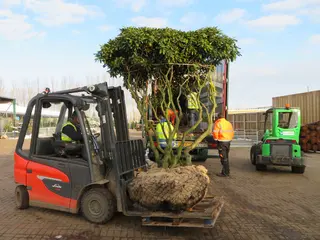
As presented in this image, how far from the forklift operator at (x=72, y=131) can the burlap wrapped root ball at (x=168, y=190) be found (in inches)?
48.4

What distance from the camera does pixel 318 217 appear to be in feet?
18.8

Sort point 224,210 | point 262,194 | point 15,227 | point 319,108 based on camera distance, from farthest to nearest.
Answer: point 319,108
point 262,194
point 224,210
point 15,227

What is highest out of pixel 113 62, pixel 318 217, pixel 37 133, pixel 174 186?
pixel 113 62

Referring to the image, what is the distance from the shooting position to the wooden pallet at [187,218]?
453cm

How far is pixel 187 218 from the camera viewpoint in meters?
4.77

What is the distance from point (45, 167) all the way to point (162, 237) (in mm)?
2351

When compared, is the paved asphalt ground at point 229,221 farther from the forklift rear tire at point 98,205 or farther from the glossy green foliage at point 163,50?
the glossy green foliage at point 163,50

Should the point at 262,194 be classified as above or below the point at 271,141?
below

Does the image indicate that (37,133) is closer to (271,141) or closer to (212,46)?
(212,46)

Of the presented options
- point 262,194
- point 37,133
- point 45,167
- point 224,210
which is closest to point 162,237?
point 224,210

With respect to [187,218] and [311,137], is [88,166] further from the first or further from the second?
[311,137]

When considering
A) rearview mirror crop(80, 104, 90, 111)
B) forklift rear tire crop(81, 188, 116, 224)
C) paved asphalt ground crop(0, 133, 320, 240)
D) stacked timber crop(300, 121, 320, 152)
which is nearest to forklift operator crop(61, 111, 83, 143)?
rearview mirror crop(80, 104, 90, 111)

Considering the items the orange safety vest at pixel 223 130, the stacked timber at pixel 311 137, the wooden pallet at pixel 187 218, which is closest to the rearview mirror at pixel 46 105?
the wooden pallet at pixel 187 218

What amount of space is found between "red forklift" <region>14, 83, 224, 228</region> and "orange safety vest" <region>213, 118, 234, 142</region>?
4.00 metres
